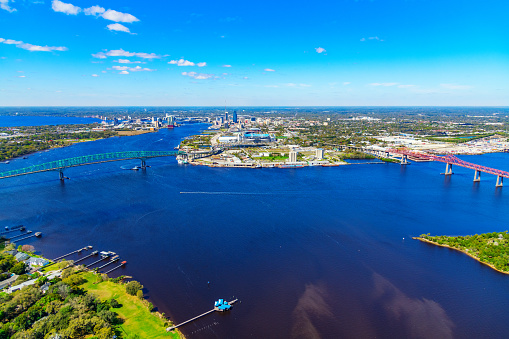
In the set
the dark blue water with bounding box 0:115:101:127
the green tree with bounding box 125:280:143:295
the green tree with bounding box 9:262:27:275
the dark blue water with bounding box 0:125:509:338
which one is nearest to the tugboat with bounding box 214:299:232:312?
the dark blue water with bounding box 0:125:509:338

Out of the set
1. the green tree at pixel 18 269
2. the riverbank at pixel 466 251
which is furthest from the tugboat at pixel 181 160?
the riverbank at pixel 466 251

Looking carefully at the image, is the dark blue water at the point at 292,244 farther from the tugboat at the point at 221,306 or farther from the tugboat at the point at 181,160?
the tugboat at the point at 181,160

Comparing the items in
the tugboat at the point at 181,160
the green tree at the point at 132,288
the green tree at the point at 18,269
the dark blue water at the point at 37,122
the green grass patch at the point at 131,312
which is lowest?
the green grass patch at the point at 131,312

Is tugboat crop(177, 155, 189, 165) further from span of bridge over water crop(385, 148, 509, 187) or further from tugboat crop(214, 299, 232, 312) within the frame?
tugboat crop(214, 299, 232, 312)

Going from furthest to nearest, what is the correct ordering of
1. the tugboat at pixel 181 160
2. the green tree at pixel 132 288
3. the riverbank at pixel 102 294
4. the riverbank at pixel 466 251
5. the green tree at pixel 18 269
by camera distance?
1. the tugboat at pixel 181 160
2. the riverbank at pixel 466 251
3. the green tree at pixel 18 269
4. the green tree at pixel 132 288
5. the riverbank at pixel 102 294

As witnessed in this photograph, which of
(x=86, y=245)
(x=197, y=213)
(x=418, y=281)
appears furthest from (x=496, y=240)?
(x=86, y=245)
